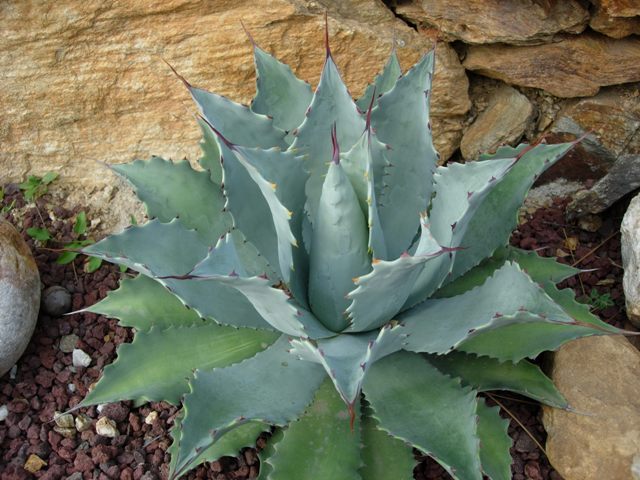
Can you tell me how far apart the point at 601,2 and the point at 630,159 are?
451 mm

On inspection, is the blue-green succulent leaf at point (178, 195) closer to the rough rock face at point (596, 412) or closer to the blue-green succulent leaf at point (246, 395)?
the blue-green succulent leaf at point (246, 395)

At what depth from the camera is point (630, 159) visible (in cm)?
195

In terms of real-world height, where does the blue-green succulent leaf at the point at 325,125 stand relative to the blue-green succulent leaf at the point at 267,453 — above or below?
above

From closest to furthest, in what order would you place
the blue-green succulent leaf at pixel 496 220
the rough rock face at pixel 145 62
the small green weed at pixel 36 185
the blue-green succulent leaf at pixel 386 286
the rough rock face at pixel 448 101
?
the blue-green succulent leaf at pixel 386 286
the blue-green succulent leaf at pixel 496 220
the rough rock face at pixel 145 62
the rough rock face at pixel 448 101
the small green weed at pixel 36 185

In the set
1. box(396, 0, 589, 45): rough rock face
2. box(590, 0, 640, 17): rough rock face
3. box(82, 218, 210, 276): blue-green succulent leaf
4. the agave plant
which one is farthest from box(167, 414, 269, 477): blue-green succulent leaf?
box(590, 0, 640, 17): rough rock face

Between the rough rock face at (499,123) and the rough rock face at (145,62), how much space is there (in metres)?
0.09

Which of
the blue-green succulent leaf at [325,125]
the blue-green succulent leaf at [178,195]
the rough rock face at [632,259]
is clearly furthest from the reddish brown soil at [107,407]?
the blue-green succulent leaf at [325,125]

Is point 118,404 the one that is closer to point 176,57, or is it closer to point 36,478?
point 36,478

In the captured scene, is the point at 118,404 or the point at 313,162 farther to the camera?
the point at 118,404

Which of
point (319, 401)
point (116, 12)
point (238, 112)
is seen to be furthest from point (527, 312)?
point (116, 12)

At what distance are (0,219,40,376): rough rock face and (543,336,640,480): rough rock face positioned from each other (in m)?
1.43

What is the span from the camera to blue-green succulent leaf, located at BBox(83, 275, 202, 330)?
66.0 inches

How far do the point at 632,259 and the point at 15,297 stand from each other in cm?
169

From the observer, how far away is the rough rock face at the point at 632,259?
1771mm
